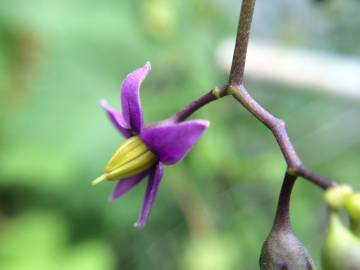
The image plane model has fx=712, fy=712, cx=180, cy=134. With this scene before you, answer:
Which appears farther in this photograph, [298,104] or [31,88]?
[298,104]

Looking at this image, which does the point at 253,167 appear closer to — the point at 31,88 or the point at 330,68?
the point at 330,68

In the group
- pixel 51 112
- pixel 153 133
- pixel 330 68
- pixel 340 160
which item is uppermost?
pixel 153 133

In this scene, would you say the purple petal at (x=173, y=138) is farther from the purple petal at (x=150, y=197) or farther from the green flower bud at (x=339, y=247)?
the green flower bud at (x=339, y=247)

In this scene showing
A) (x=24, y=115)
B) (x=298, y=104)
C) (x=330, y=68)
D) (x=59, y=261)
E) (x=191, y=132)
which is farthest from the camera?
(x=298, y=104)

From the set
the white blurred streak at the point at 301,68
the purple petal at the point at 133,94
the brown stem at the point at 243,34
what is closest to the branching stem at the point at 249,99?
the brown stem at the point at 243,34

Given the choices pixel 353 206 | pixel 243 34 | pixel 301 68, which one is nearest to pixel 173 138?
pixel 243 34

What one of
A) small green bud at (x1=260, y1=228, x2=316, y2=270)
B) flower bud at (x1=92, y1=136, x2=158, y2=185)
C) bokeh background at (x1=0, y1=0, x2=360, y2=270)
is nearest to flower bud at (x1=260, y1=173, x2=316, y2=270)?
small green bud at (x1=260, y1=228, x2=316, y2=270)

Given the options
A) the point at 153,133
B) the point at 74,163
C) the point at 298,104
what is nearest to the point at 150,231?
the point at 74,163

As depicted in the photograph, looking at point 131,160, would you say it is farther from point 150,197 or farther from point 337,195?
point 337,195
